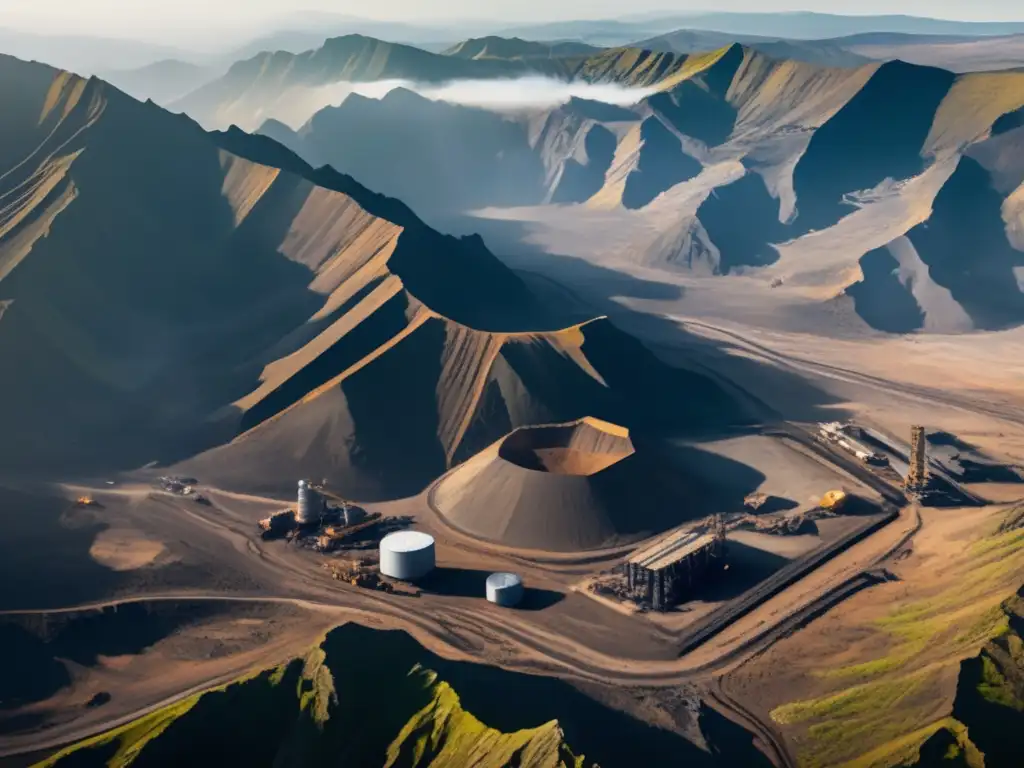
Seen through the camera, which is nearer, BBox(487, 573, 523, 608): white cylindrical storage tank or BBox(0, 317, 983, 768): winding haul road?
BBox(0, 317, 983, 768): winding haul road

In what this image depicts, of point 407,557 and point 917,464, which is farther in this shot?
point 917,464

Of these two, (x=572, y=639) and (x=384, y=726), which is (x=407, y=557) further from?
(x=384, y=726)

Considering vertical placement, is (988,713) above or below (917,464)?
below

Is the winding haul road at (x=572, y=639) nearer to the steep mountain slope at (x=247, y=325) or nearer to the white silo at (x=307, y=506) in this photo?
the white silo at (x=307, y=506)

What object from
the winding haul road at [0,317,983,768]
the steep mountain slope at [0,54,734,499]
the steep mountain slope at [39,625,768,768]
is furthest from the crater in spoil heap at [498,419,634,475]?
the steep mountain slope at [39,625,768,768]

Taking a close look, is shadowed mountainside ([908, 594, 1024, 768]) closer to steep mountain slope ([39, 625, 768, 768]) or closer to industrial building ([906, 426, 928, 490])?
steep mountain slope ([39, 625, 768, 768])

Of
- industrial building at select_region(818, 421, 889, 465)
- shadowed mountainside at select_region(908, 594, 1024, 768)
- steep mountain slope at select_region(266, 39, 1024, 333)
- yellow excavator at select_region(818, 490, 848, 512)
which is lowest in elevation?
shadowed mountainside at select_region(908, 594, 1024, 768)

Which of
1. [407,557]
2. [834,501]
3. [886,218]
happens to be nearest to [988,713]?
[834,501]
